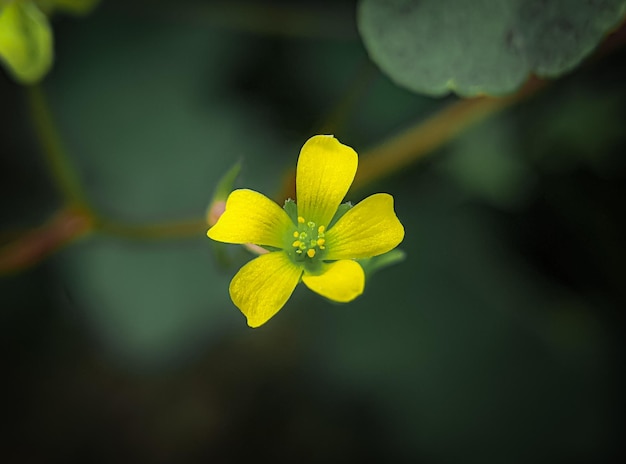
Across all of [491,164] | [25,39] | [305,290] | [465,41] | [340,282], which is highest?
[25,39]

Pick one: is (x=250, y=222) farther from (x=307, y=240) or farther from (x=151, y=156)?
(x=151, y=156)

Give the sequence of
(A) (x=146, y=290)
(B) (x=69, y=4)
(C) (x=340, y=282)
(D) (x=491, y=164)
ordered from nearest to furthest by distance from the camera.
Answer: (C) (x=340, y=282) → (B) (x=69, y=4) → (D) (x=491, y=164) → (A) (x=146, y=290)

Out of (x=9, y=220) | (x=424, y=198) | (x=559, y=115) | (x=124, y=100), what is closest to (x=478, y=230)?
(x=424, y=198)

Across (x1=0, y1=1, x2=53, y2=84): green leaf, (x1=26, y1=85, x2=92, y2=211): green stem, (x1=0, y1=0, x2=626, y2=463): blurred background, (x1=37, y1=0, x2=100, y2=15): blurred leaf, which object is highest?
(x1=37, y1=0, x2=100, y2=15): blurred leaf

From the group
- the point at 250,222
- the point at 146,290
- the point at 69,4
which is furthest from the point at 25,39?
the point at 146,290

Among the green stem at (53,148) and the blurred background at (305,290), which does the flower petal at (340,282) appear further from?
the blurred background at (305,290)

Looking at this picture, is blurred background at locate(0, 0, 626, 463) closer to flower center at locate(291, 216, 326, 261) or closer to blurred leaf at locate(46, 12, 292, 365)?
blurred leaf at locate(46, 12, 292, 365)

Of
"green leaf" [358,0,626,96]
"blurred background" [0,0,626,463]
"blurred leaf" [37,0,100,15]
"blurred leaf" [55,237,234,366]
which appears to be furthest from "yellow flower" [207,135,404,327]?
"blurred leaf" [55,237,234,366]

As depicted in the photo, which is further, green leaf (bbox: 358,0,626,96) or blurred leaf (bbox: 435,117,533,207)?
blurred leaf (bbox: 435,117,533,207)
